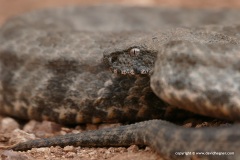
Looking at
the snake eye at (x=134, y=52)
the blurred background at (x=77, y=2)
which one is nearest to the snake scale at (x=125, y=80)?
the snake eye at (x=134, y=52)

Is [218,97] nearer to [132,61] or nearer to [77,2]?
[132,61]

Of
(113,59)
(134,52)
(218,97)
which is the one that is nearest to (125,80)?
(113,59)

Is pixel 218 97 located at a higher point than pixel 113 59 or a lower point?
lower

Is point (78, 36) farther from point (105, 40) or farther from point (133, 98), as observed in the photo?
point (133, 98)

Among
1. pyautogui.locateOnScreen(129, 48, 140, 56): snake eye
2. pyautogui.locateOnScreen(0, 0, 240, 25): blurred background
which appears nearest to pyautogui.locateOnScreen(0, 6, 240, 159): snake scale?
pyautogui.locateOnScreen(129, 48, 140, 56): snake eye

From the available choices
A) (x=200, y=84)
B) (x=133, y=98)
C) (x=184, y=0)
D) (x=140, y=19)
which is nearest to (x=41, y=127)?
(x=133, y=98)

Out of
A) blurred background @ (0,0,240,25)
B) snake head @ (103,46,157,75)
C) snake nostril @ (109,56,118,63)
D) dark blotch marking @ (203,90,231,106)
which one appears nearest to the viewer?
dark blotch marking @ (203,90,231,106)

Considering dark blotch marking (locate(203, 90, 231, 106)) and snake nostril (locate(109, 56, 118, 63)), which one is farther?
snake nostril (locate(109, 56, 118, 63))

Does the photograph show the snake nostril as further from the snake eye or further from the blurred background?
the blurred background

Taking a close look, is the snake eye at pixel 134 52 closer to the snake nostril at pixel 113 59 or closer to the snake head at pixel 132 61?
the snake head at pixel 132 61
